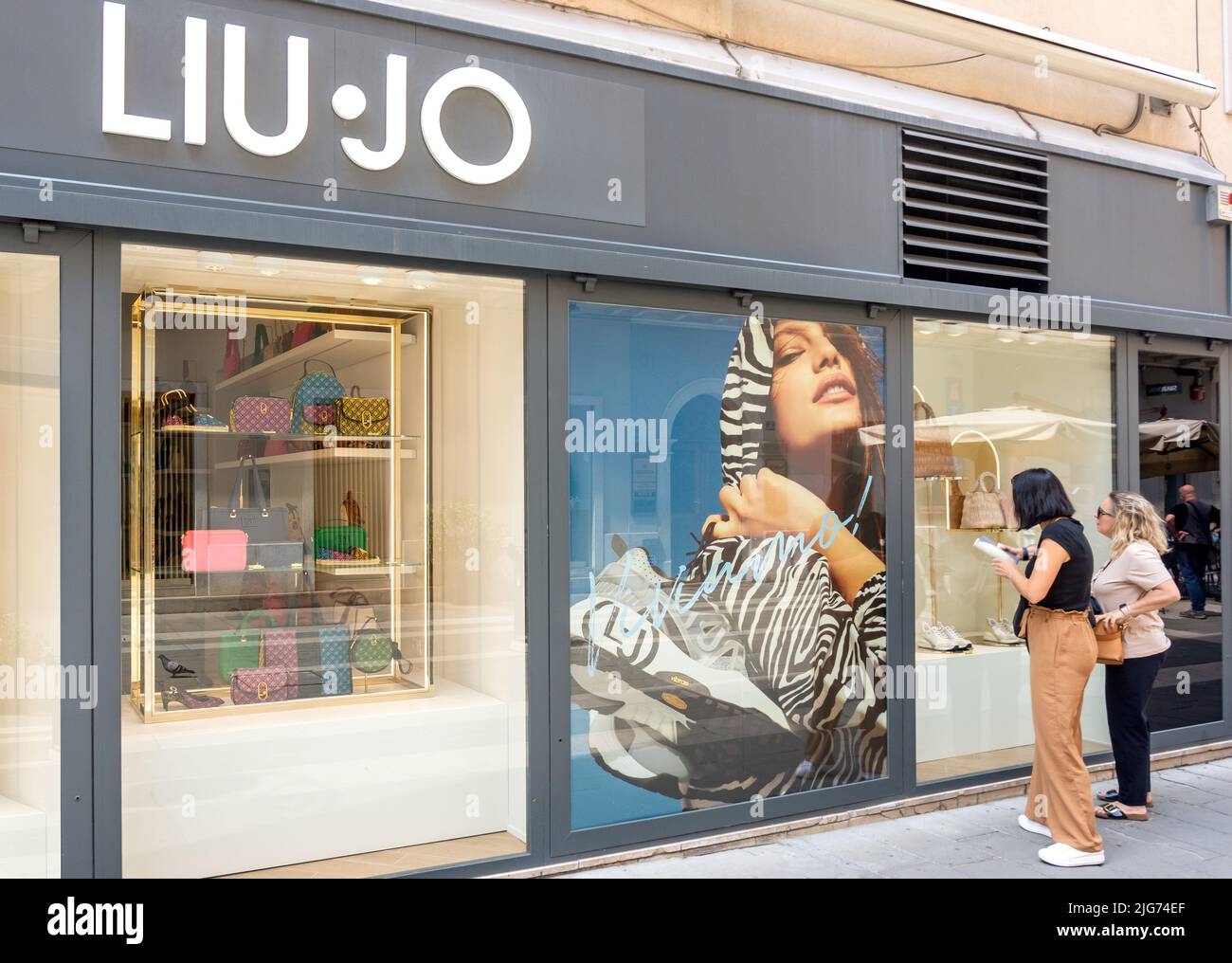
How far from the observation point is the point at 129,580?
4422mm

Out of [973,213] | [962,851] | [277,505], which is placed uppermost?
[973,213]

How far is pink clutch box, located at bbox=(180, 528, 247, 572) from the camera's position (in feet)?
16.2

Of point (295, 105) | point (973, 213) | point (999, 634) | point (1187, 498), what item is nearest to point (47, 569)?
point (295, 105)

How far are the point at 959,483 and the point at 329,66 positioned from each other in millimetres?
4374

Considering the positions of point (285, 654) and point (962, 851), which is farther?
point (962, 851)

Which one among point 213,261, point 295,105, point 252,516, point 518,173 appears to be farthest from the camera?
point 252,516

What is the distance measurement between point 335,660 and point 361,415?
127cm

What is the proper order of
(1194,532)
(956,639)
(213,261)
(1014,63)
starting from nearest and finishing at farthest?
(213,261), (956,639), (1014,63), (1194,532)

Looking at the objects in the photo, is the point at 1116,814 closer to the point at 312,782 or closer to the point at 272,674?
the point at 312,782

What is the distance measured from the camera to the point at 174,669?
488 centimetres

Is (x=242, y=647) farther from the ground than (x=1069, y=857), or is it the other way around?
(x=242, y=647)

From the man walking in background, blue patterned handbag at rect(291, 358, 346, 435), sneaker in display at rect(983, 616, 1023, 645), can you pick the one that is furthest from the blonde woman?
blue patterned handbag at rect(291, 358, 346, 435)
